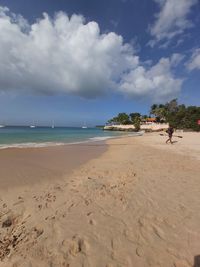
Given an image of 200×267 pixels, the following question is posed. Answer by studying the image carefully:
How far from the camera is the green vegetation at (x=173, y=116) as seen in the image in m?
70.2

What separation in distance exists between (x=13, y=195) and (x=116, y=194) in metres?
3.06

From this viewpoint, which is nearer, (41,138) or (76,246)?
(76,246)

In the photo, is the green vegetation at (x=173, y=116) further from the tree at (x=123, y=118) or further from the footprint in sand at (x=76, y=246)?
the footprint in sand at (x=76, y=246)

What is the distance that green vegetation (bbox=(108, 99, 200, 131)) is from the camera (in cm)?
7019

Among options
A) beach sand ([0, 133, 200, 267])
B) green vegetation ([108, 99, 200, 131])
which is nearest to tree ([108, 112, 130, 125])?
green vegetation ([108, 99, 200, 131])

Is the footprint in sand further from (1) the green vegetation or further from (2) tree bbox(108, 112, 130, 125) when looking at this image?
(2) tree bbox(108, 112, 130, 125)

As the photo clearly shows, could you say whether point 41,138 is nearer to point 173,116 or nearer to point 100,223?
point 100,223

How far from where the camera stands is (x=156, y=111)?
104188 mm

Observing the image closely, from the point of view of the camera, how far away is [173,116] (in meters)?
82.3

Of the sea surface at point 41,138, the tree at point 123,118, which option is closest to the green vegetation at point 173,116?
the tree at point 123,118

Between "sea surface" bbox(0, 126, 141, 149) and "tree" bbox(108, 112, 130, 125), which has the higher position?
"tree" bbox(108, 112, 130, 125)

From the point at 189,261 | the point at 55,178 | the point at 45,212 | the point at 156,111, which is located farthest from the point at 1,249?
the point at 156,111

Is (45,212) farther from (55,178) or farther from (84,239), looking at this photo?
(55,178)

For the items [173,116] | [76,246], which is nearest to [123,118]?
[173,116]
